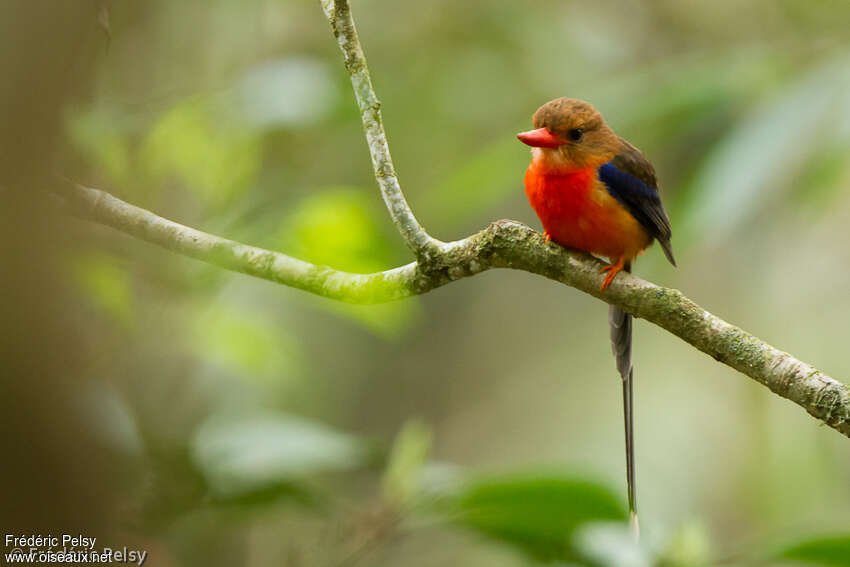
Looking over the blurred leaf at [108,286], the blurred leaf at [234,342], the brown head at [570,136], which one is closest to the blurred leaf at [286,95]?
the blurred leaf at [234,342]

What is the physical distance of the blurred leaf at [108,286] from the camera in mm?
3044

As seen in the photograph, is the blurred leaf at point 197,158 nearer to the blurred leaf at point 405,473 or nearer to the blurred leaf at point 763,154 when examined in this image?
the blurred leaf at point 405,473

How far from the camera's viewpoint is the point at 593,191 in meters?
3.38

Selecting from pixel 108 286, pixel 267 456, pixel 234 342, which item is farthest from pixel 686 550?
pixel 108 286

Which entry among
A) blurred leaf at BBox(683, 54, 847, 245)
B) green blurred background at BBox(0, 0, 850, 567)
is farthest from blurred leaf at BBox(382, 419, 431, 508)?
blurred leaf at BBox(683, 54, 847, 245)

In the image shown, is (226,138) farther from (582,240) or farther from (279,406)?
(279,406)

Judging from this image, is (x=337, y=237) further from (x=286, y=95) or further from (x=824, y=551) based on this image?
(x=824, y=551)

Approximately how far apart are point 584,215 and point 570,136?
0.33 metres

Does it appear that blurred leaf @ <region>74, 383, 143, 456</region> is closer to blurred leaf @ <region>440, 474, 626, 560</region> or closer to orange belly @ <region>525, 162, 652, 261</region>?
blurred leaf @ <region>440, 474, 626, 560</region>

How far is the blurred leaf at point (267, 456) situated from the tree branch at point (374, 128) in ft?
3.55

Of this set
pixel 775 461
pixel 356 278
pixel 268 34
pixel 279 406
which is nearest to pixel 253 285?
pixel 279 406

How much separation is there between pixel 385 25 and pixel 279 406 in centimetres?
269

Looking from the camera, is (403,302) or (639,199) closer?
(639,199)

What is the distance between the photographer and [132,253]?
3383 mm
